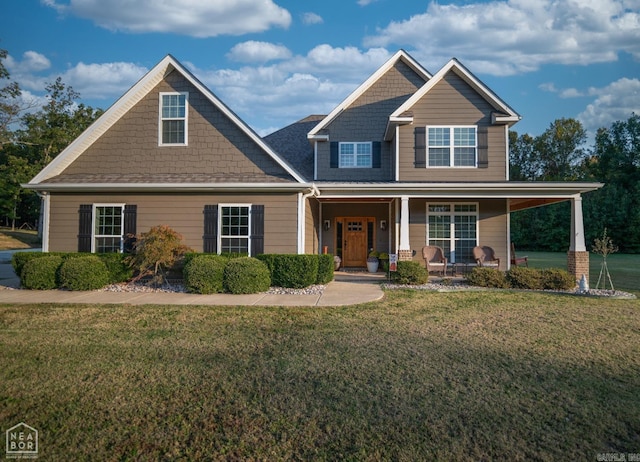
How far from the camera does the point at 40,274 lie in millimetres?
10062

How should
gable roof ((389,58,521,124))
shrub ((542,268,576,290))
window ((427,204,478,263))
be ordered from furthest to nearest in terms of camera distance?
1. window ((427,204,478,263))
2. gable roof ((389,58,521,124))
3. shrub ((542,268,576,290))

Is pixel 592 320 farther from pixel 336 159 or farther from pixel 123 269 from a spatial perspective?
pixel 123 269

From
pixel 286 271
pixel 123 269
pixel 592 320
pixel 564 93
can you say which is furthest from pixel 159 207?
pixel 564 93

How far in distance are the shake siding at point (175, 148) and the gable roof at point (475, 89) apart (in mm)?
5032

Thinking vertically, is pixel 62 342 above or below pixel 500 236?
below

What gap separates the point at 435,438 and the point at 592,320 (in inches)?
234

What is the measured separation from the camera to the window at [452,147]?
1365 centimetres

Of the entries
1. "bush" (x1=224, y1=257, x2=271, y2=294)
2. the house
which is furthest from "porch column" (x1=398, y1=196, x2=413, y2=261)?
"bush" (x1=224, y1=257, x2=271, y2=294)

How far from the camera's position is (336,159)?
15.2 meters

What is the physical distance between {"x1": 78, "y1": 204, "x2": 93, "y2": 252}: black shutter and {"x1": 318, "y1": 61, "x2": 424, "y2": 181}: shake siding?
7815mm

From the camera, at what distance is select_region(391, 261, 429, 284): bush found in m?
11.5

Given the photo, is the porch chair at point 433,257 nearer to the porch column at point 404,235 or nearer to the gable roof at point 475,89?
the porch column at point 404,235

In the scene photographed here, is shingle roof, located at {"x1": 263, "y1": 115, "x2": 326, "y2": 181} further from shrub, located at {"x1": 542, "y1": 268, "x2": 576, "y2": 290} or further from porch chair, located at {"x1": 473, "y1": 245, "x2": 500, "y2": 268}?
shrub, located at {"x1": 542, "y1": 268, "x2": 576, "y2": 290}

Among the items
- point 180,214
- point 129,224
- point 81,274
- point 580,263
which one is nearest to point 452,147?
point 580,263
